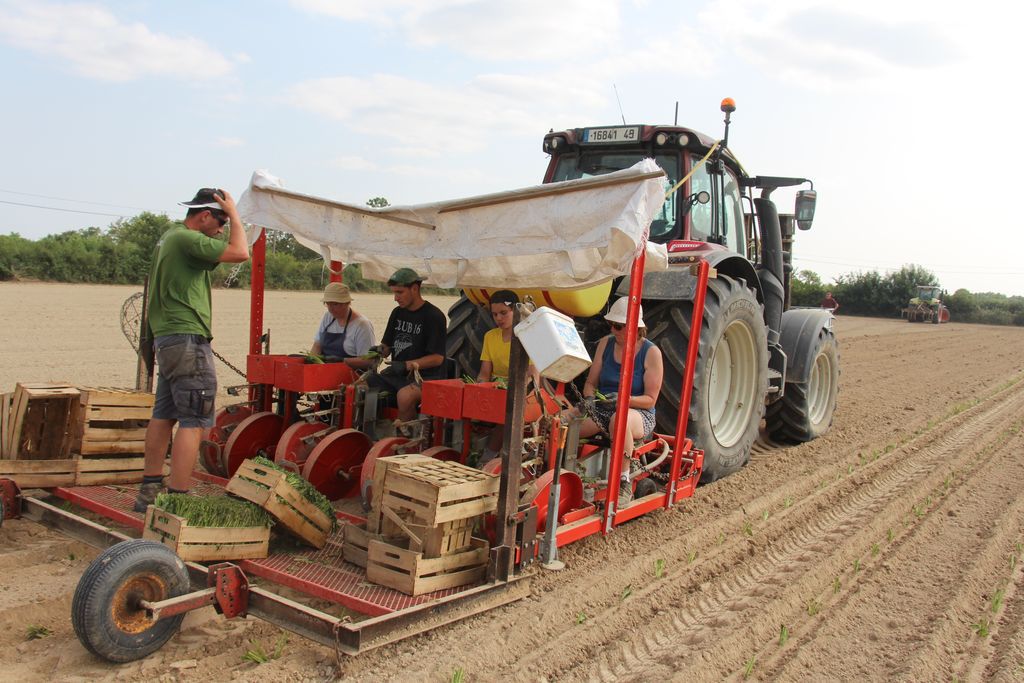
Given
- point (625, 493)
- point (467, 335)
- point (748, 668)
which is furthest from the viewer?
point (467, 335)

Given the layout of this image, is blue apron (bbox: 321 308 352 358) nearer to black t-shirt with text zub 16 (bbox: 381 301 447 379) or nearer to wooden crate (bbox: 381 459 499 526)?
black t-shirt with text zub 16 (bbox: 381 301 447 379)

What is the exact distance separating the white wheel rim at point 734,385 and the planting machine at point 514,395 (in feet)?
0.05

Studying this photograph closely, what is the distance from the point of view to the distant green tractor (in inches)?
→ 1347

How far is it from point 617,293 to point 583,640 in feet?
9.08

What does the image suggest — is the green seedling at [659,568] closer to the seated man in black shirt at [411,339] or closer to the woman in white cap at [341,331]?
the seated man in black shirt at [411,339]

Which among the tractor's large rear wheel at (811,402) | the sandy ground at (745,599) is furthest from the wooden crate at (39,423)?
the tractor's large rear wheel at (811,402)

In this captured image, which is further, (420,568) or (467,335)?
(467,335)

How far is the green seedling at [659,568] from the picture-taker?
13.4 feet

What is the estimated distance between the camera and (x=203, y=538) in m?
3.49

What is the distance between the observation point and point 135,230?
35969mm

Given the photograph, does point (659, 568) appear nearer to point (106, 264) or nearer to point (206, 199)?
point (206, 199)

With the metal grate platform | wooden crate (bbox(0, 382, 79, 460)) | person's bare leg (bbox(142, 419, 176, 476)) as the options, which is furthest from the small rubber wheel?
wooden crate (bbox(0, 382, 79, 460))

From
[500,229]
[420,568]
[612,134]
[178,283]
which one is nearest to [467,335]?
[612,134]

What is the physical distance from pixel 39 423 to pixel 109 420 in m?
0.39
